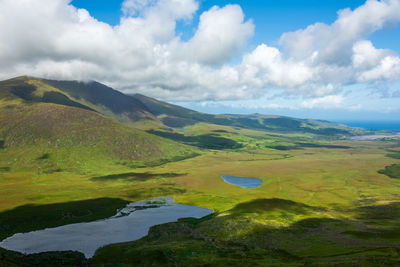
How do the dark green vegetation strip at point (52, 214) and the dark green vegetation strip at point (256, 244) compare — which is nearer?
the dark green vegetation strip at point (256, 244)

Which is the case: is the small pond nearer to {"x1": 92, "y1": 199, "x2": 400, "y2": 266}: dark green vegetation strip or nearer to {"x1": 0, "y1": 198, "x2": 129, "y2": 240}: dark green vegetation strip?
{"x1": 0, "y1": 198, "x2": 129, "y2": 240}: dark green vegetation strip

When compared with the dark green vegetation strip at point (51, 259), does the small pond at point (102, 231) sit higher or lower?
lower

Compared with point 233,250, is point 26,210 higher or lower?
lower

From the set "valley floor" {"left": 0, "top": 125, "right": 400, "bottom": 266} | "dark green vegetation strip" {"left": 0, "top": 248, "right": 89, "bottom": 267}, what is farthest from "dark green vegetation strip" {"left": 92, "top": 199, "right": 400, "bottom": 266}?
"dark green vegetation strip" {"left": 0, "top": 248, "right": 89, "bottom": 267}

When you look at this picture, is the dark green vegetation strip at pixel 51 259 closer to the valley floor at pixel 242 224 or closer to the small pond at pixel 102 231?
the valley floor at pixel 242 224

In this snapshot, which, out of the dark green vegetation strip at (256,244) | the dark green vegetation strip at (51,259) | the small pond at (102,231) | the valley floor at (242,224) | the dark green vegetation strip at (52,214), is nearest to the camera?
the dark green vegetation strip at (256,244)

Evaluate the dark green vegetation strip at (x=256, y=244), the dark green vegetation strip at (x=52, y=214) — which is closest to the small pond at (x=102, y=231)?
the dark green vegetation strip at (x=52, y=214)

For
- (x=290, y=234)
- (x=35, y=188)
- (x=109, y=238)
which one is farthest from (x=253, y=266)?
(x=35, y=188)

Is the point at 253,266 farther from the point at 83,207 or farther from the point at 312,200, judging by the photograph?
the point at 312,200
